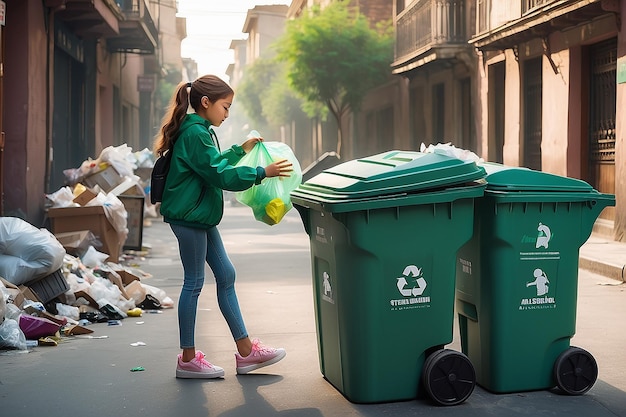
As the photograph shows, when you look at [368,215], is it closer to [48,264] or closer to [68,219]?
[48,264]

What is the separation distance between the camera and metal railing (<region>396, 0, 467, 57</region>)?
71.2ft

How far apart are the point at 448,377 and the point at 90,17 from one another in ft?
45.9

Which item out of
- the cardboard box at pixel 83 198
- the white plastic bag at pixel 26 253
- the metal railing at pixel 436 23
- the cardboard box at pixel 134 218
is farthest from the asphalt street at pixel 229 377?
the metal railing at pixel 436 23

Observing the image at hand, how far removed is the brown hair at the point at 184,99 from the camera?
5.41 meters

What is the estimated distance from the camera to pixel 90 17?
17281 mm

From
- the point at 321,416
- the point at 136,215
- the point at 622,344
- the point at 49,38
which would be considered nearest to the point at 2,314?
the point at 321,416

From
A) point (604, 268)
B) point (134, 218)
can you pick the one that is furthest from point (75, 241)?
point (604, 268)

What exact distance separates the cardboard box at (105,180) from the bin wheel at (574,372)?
390 inches

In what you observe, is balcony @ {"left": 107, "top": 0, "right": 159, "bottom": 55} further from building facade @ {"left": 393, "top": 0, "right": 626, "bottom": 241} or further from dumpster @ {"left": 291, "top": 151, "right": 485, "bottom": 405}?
dumpster @ {"left": 291, "top": 151, "right": 485, "bottom": 405}

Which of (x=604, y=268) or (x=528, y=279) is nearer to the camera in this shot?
(x=528, y=279)

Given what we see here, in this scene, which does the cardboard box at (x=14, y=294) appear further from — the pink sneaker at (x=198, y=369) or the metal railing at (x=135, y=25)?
the metal railing at (x=135, y=25)

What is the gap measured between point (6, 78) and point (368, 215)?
353 inches

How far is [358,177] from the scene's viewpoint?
4.82 metres

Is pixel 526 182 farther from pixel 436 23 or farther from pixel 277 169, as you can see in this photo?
pixel 436 23
